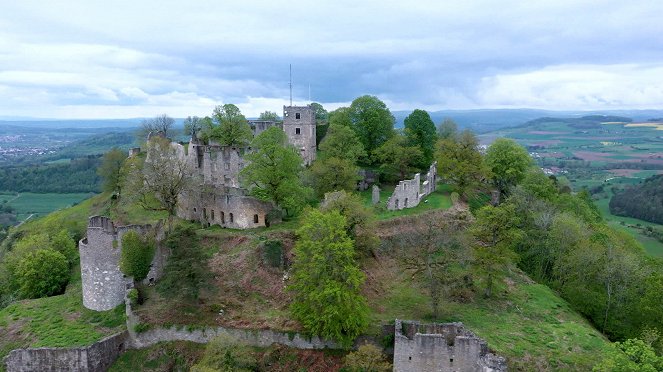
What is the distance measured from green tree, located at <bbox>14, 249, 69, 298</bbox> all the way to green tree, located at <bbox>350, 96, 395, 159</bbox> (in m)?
33.5

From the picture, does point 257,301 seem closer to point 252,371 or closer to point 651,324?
point 252,371

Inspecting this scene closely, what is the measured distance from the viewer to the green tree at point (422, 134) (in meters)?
56.0

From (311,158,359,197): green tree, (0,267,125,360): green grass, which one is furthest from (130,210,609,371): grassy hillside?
(311,158,359,197): green tree

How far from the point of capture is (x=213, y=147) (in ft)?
163

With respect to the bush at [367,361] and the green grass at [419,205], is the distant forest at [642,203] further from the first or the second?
the bush at [367,361]

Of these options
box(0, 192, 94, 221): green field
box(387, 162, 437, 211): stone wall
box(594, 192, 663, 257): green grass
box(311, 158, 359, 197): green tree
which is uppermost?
Result: box(311, 158, 359, 197): green tree

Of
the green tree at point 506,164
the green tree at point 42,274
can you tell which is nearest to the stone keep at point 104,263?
the green tree at point 42,274

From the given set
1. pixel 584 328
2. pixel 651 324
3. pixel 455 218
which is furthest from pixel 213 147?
pixel 651 324

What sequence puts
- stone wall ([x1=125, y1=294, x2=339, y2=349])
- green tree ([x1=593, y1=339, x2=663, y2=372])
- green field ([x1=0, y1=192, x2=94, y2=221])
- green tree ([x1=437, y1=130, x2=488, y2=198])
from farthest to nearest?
1. green field ([x1=0, y1=192, x2=94, y2=221])
2. green tree ([x1=437, y1=130, x2=488, y2=198])
3. stone wall ([x1=125, y1=294, x2=339, y2=349])
4. green tree ([x1=593, y1=339, x2=663, y2=372])

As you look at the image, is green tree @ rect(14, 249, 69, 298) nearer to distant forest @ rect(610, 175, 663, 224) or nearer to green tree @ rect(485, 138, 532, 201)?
green tree @ rect(485, 138, 532, 201)

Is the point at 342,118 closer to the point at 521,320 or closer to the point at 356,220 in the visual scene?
the point at 356,220

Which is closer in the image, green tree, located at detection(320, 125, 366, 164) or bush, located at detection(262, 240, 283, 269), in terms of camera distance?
bush, located at detection(262, 240, 283, 269)

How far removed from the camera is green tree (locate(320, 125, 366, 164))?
165 feet

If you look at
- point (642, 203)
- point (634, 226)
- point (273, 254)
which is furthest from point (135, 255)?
point (642, 203)
